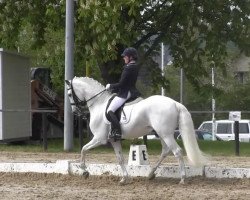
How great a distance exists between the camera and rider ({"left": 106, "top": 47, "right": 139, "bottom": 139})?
13297mm


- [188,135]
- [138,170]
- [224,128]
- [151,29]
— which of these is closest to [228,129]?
[224,128]

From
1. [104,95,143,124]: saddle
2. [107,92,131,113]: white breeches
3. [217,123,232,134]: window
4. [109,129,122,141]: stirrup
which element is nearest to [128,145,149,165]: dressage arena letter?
[109,129,122,141]: stirrup

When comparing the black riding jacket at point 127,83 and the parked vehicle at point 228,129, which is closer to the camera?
the black riding jacket at point 127,83

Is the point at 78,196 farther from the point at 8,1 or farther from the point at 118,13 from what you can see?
the point at 8,1

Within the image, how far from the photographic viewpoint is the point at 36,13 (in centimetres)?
2592

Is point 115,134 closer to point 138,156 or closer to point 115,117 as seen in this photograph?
point 115,117

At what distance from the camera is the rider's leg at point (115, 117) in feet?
43.7

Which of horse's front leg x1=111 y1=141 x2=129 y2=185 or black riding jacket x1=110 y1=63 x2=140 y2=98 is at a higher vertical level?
black riding jacket x1=110 y1=63 x2=140 y2=98

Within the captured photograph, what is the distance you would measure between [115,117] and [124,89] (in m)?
0.56

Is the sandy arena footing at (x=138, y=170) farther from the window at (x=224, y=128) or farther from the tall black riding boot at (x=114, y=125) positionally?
the window at (x=224, y=128)

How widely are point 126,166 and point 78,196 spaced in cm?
281

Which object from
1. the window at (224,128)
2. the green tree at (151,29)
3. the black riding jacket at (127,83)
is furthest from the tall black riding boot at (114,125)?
the window at (224,128)

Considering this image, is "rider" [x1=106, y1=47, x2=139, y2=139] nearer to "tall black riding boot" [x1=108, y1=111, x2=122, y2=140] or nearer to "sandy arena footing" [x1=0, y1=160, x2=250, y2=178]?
"tall black riding boot" [x1=108, y1=111, x2=122, y2=140]

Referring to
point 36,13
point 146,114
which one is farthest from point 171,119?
point 36,13
